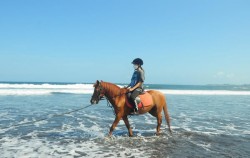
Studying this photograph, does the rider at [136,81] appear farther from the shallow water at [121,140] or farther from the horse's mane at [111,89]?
the shallow water at [121,140]

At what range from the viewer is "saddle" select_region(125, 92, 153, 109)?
979cm

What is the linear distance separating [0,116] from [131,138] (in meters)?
7.86

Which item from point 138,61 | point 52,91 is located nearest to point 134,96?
point 138,61

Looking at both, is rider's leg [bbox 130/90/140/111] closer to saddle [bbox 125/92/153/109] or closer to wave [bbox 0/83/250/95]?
saddle [bbox 125/92/153/109]

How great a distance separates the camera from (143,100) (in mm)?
9984

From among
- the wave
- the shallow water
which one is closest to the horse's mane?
the shallow water

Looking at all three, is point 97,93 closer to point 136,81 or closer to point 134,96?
point 134,96

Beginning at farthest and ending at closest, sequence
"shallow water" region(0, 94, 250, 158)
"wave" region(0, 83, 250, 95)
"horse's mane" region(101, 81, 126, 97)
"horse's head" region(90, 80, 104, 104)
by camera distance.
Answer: "wave" region(0, 83, 250, 95), "horse's mane" region(101, 81, 126, 97), "horse's head" region(90, 80, 104, 104), "shallow water" region(0, 94, 250, 158)

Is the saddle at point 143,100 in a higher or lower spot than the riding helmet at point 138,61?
lower

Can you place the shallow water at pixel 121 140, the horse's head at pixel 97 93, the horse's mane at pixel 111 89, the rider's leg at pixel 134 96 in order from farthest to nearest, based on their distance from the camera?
the rider's leg at pixel 134 96 → the horse's mane at pixel 111 89 → the horse's head at pixel 97 93 → the shallow water at pixel 121 140

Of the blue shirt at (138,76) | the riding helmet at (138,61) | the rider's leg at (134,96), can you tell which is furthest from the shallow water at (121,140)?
the riding helmet at (138,61)

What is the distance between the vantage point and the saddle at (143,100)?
979 cm

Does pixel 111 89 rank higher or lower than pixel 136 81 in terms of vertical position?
lower

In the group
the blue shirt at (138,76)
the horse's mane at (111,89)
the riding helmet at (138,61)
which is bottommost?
the horse's mane at (111,89)
